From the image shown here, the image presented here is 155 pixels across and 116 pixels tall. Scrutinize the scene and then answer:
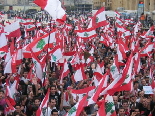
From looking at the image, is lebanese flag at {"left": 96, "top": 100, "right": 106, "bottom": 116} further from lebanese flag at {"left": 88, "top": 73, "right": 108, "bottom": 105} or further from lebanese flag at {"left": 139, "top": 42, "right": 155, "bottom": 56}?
lebanese flag at {"left": 139, "top": 42, "right": 155, "bottom": 56}

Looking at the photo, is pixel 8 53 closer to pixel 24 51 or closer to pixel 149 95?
pixel 24 51

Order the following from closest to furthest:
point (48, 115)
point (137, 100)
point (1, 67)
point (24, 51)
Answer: point (48, 115) < point (137, 100) < point (24, 51) < point (1, 67)

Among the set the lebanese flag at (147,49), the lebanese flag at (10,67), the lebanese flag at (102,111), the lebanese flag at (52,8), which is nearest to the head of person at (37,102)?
the lebanese flag at (52,8)

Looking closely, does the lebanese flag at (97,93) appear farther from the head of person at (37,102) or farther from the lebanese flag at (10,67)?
the lebanese flag at (10,67)

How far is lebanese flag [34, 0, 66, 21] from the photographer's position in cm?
973

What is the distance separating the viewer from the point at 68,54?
14492 mm

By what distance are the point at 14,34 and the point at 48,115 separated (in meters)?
6.37

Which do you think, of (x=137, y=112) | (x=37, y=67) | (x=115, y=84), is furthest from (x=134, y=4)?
(x=115, y=84)

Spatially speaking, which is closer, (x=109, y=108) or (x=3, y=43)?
(x=109, y=108)

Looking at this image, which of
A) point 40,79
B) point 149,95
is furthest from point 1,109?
point 149,95

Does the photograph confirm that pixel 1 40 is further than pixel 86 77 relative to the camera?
Yes

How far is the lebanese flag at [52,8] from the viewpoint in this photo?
973 cm

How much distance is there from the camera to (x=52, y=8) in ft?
32.3

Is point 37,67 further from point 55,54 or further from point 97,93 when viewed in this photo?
point 97,93
